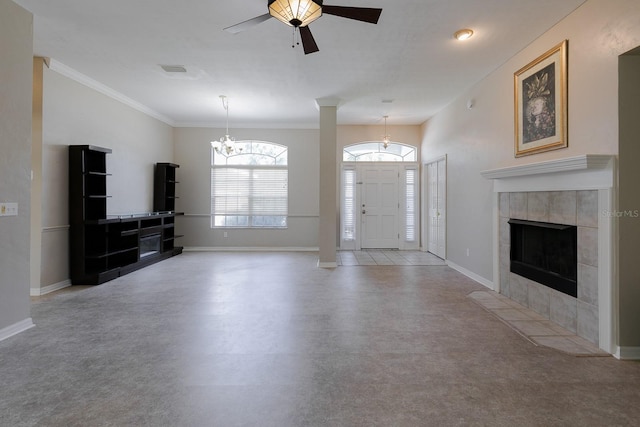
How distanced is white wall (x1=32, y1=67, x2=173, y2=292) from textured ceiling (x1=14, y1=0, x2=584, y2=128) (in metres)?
0.35

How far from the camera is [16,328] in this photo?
9.60ft

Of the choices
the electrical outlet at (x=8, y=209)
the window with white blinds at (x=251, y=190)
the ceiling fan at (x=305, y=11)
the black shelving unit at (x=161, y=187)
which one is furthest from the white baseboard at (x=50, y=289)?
the ceiling fan at (x=305, y=11)

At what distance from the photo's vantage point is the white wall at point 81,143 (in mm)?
4273

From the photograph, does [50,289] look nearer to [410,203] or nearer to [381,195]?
[381,195]

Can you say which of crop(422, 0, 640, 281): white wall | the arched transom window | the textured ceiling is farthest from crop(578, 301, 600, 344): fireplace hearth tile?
the arched transom window

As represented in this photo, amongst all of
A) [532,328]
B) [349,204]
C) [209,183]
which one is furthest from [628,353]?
[209,183]

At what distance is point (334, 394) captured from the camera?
2018mm

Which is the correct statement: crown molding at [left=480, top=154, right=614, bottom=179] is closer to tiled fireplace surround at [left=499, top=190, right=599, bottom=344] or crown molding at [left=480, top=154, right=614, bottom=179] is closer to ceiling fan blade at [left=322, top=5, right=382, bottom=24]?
tiled fireplace surround at [left=499, top=190, right=599, bottom=344]

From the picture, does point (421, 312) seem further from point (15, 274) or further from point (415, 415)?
point (15, 274)

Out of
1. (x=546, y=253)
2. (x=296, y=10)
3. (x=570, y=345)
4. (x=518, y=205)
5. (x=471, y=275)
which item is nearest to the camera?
(x=296, y=10)

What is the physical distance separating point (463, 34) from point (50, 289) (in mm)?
5922

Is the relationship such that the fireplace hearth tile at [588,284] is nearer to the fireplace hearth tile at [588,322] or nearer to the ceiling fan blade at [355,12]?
the fireplace hearth tile at [588,322]

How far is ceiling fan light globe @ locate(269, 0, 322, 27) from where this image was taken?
2.25m

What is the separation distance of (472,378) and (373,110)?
5376 millimetres
